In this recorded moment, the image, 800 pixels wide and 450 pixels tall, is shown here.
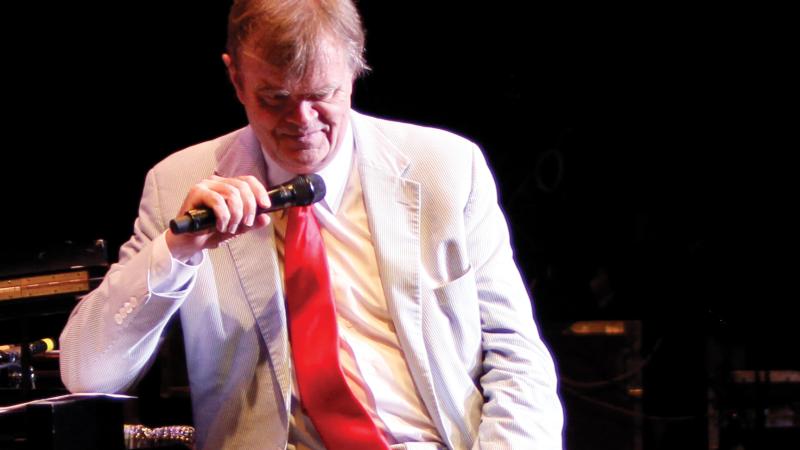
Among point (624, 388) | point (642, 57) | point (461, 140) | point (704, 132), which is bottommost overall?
point (624, 388)

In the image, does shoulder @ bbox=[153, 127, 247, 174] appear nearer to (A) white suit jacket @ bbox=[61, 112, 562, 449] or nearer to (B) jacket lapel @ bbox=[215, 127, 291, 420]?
(A) white suit jacket @ bbox=[61, 112, 562, 449]

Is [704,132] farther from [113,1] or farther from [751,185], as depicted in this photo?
[113,1]

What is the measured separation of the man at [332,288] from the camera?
184cm

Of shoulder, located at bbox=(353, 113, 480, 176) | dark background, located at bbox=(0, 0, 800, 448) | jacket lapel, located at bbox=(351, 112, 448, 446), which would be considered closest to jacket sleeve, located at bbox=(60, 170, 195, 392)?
jacket lapel, located at bbox=(351, 112, 448, 446)

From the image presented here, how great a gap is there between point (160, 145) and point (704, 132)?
7.40ft

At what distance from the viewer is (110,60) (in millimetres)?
3717

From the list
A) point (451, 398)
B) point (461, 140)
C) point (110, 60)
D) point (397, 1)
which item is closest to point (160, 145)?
point (110, 60)

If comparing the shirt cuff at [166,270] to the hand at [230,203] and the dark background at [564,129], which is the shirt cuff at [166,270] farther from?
the dark background at [564,129]

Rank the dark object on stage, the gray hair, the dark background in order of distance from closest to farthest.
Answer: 1. the dark object on stage
2. the gray hair
3. the dark background

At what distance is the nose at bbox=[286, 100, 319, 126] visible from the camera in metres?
1.87

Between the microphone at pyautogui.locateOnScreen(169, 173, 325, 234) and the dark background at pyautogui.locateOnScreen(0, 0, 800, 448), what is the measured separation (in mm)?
1778

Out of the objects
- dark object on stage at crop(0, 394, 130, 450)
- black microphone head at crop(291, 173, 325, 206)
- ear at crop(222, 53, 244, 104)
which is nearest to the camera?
dark object on stage at crop(0, 394, 130, 450)

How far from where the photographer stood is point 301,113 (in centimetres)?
187

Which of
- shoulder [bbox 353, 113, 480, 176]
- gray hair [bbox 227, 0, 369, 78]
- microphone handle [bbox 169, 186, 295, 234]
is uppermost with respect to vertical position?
gray hair [bbox 227, 0, 369, 78]
